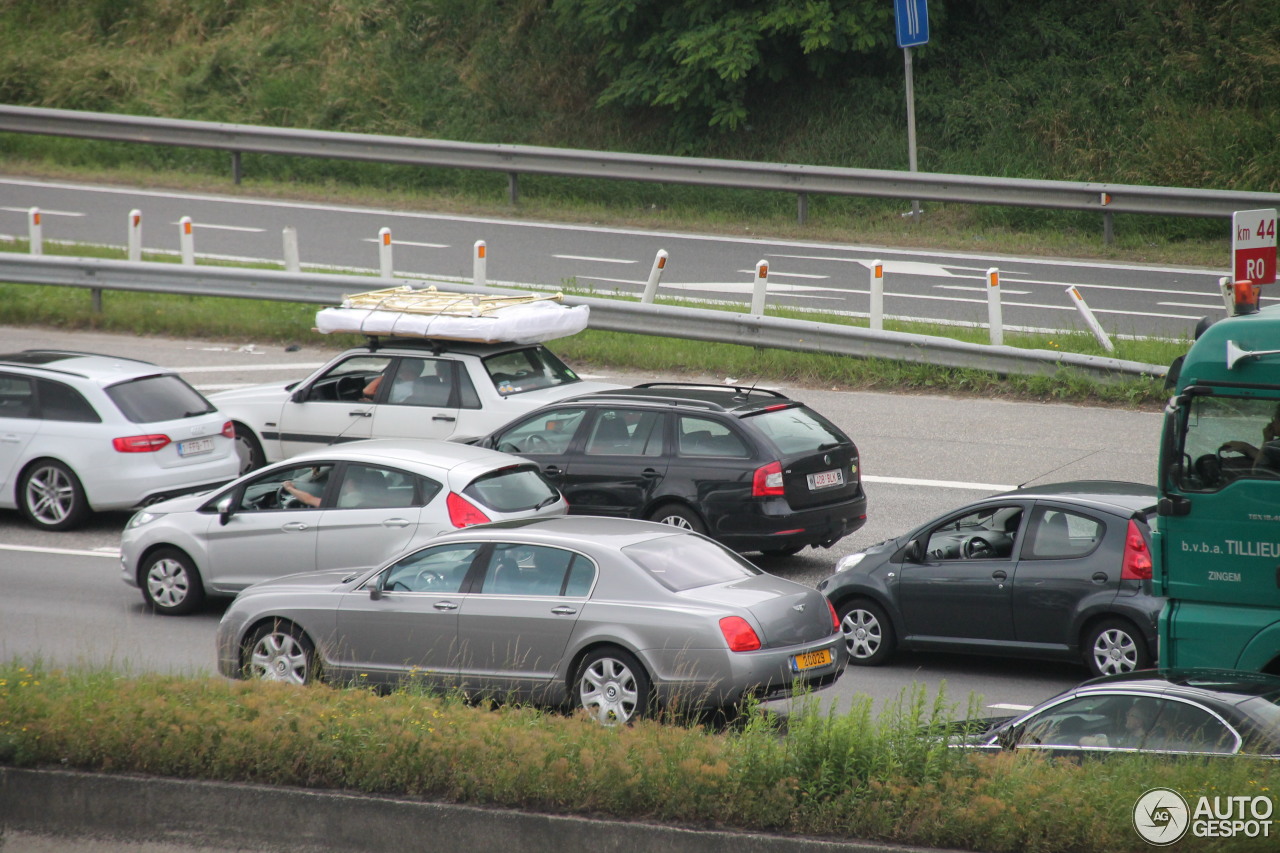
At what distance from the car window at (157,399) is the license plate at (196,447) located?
0.29 m

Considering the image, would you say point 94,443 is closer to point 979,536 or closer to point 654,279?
point 654,279

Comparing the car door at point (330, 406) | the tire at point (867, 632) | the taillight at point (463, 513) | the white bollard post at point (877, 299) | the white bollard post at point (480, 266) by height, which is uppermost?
the white bollard post at point (480, 266)

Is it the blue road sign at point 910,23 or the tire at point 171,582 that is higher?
the blue road sign at point 910,23

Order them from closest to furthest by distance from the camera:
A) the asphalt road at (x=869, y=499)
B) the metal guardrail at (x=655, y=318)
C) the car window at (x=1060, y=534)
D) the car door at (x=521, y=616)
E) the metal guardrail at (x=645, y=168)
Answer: the car door at (x=521, y=616) → the car window at (x=1060, y=534) → the asphalt road at (x=869, y=499) → the metal guardrail at (x=655, y=318) → the metal guardrail at (x=645, y=168)

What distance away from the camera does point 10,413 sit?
14.2 metres

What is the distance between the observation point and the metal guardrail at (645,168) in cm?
2278

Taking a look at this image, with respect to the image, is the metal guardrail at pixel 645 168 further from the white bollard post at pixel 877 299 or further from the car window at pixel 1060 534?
the car window at pixel 1060 534

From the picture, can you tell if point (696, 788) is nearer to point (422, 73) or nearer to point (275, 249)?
point (275, 249)

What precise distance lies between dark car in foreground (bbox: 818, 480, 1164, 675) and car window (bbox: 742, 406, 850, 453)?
157 centimetres

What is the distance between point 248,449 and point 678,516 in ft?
17.9

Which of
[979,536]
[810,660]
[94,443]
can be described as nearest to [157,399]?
[94,443]

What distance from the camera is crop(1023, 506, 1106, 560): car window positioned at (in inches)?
397

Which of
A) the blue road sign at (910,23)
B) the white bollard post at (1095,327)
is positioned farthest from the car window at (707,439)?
the blue road sign at (910,23)

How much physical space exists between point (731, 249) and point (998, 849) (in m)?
18.5
